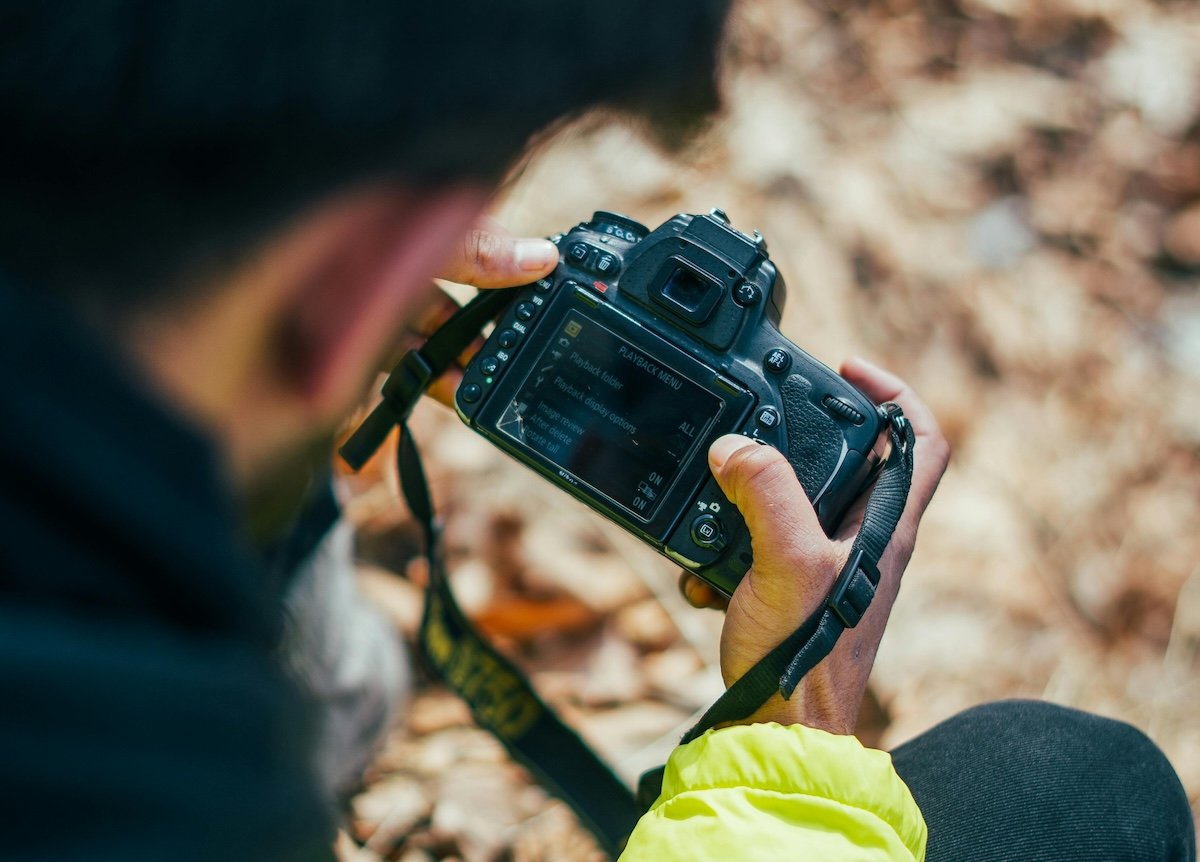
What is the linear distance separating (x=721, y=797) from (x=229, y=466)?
1.86ft

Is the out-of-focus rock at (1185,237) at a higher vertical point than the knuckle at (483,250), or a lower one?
higher

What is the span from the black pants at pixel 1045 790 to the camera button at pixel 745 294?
1.93 ft

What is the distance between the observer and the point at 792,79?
92.9 inches

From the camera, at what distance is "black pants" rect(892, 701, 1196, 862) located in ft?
3.42

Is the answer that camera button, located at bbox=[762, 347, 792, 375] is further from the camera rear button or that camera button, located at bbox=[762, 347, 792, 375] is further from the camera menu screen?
the camera rear button

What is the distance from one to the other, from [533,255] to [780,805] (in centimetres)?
65

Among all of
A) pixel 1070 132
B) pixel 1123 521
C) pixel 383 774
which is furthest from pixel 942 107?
pixel 383 774

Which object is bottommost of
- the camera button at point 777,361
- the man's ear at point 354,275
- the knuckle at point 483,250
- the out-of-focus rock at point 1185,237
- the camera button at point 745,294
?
the man's ear at point 354,275

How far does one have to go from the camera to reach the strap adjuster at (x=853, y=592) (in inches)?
39.8

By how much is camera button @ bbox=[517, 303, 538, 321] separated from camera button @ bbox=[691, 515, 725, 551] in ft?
1.03

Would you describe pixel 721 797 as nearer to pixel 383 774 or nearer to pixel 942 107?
pixel 383 774

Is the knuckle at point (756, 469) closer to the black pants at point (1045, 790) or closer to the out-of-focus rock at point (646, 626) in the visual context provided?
the black pants at point (1045, 790)

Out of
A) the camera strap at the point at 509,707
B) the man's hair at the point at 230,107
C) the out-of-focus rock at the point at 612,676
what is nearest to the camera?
the man's hair at the point at 230,107

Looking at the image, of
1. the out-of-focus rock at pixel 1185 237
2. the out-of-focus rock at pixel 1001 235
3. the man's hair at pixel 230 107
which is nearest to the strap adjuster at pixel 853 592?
the man's hair at pixel 230 107
